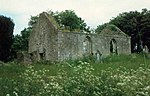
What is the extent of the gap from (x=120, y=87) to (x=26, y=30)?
60363 mm

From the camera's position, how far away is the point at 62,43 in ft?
118

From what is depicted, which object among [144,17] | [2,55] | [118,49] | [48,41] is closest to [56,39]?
[48,41]

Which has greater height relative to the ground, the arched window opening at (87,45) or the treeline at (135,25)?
the treeline at (135,25)

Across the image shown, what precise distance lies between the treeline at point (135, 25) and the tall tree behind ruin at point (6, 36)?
12.6 meters

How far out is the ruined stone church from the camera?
1415 inches

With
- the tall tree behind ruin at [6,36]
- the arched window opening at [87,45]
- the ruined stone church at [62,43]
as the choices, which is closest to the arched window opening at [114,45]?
the ruined stone church at [62,43]

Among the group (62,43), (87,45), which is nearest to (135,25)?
(87,45)

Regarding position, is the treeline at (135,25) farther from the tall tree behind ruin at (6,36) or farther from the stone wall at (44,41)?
the stone wall at (44,41)

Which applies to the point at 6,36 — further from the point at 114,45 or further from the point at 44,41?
the point at 114,45

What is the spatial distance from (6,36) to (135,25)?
55.9ft

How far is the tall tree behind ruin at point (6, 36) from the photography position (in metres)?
50.2

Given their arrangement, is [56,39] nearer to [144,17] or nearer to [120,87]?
[144,17]

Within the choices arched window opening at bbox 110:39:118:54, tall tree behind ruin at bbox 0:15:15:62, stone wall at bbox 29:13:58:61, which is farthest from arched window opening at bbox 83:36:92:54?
tall tree behind ruin at bbox 0:15:15:62

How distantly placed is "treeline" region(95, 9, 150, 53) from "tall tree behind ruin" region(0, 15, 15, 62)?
1261 centimetres
